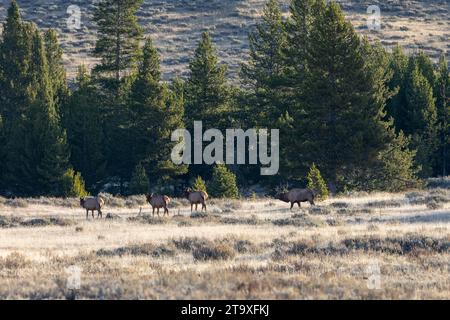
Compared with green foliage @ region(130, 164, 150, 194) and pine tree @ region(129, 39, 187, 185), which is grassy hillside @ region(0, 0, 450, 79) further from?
green foliage @ region(130, 164, 150, 194)

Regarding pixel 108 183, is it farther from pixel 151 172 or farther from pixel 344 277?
pixel 344 277

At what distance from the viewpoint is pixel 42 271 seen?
15930 mm

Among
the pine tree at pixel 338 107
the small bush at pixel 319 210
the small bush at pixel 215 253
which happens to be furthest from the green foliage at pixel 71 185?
the small bush at pixel 215 253

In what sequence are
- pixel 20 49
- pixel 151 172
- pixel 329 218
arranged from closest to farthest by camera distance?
pixel 329 218 → pixel 151 172 → pixel 20 49

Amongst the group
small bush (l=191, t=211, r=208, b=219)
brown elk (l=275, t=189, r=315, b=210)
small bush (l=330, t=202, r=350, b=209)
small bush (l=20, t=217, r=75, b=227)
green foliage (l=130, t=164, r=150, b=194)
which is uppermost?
small bush (l=20, t=217, r=75, b=227)

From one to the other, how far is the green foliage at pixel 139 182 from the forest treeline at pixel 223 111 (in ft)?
0.26

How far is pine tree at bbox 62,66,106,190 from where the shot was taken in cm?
4875

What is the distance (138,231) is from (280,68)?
3057 centimetres

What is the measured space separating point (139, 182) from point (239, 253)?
2696 centimetres

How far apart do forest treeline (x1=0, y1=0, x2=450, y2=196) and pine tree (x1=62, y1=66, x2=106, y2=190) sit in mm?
69

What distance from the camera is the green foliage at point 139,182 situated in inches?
1788

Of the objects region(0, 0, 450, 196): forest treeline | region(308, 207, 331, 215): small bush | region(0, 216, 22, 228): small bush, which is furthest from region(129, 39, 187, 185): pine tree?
region(0, 216, 22, 228): small bush
